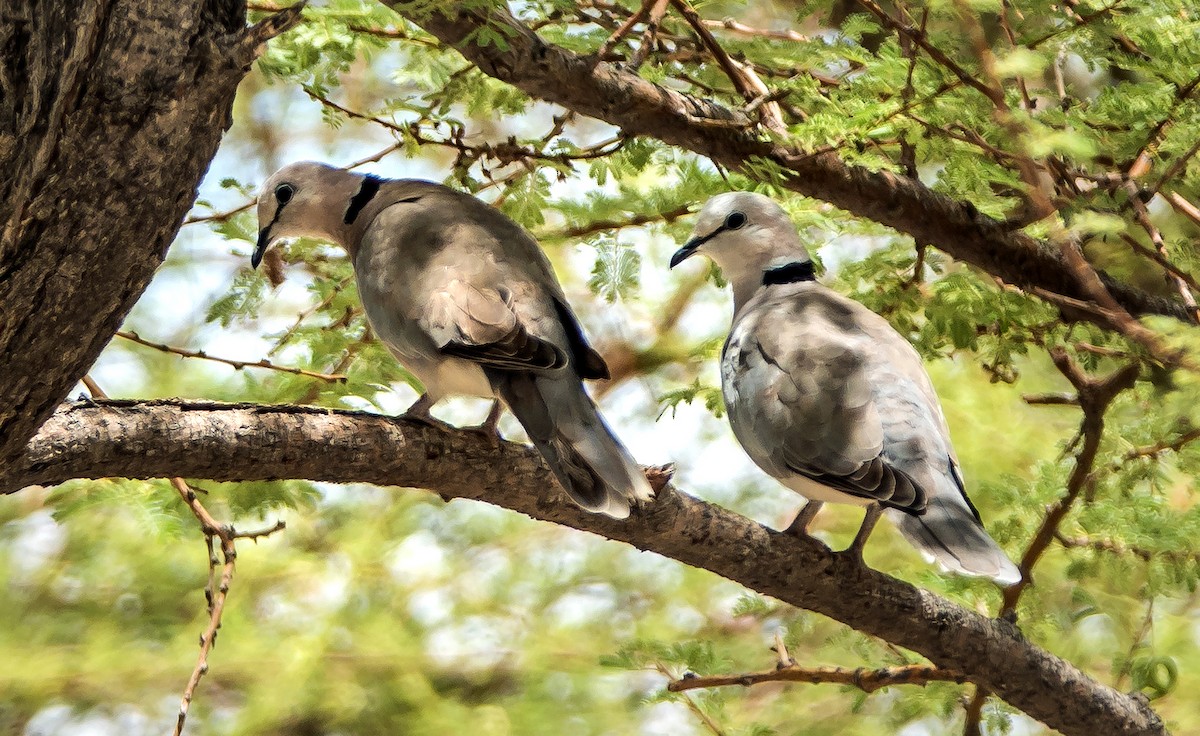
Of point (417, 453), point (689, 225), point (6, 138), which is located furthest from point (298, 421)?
point (689, 225)

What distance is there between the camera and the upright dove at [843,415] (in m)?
2.32

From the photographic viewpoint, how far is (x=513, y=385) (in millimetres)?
2293

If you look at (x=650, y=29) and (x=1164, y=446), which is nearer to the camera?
(x=650, y=29)

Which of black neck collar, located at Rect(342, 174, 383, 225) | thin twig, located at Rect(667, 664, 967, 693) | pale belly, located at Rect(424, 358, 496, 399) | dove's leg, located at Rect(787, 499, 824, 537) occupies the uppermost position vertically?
black neck collar, located at Rect(342, 174, 383, 225)

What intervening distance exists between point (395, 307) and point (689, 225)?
1.02 meters

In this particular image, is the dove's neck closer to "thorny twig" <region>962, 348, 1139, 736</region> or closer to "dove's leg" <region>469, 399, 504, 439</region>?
"thorny twig" <region>962, 348, 1139, 736</region>

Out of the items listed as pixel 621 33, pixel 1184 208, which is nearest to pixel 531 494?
pixel 621 33

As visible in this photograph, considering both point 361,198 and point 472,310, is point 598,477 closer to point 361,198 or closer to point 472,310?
point 472,310

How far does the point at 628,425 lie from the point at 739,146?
193 cm

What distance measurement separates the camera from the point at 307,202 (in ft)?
9.57

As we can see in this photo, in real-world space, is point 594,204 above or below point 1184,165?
above

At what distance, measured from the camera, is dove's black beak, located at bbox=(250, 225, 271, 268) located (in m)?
2.79

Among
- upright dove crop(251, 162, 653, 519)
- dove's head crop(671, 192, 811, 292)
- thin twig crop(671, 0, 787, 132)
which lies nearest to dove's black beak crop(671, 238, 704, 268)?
dove's head crop(671, 192, 811, 292)

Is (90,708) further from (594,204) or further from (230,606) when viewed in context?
(594,204)
